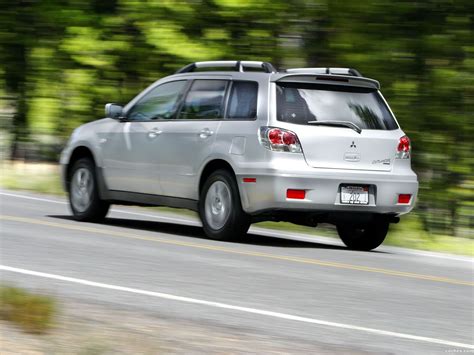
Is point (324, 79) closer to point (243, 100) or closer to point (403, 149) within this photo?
point (243, 100)

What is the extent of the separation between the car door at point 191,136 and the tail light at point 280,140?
0.86 m

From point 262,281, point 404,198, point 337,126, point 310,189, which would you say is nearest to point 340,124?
point 337,126

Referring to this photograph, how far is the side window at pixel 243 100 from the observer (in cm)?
1255

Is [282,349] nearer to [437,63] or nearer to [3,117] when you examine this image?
[437,63]

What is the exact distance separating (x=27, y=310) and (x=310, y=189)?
217 inches

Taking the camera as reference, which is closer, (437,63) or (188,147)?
(188,147)

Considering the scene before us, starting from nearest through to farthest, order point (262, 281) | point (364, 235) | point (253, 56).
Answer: point (262, 281), point (364, 235), point (253, 56)

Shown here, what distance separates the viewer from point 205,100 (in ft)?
43.5

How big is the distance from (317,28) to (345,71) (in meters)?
5.08

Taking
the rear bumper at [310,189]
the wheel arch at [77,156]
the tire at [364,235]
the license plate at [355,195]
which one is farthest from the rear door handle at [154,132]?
the license plate at [355,195]

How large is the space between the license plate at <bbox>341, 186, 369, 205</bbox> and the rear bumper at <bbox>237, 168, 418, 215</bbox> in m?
0.04

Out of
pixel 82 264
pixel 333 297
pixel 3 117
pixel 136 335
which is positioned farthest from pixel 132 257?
pixel 3 117

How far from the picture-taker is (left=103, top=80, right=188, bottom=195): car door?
13594mm

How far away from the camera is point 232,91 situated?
13.0 m
